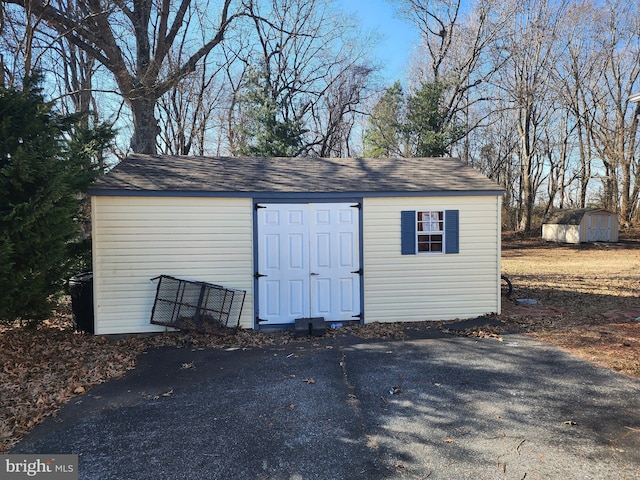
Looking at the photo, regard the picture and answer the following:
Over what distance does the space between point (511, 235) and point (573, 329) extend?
81.1 feet

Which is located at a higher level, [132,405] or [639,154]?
[639,154]

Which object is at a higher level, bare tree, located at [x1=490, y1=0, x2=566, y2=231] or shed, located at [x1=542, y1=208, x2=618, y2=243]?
bare tree, located at [x1=490, y1=0, x2=566, y2=231]

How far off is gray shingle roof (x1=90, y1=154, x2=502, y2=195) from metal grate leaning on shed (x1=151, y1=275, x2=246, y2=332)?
166 cm

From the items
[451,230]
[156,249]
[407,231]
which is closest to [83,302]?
[156,249]

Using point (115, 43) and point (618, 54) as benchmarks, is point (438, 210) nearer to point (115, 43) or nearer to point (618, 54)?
point (115, 43)

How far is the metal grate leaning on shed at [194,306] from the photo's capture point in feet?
22.2

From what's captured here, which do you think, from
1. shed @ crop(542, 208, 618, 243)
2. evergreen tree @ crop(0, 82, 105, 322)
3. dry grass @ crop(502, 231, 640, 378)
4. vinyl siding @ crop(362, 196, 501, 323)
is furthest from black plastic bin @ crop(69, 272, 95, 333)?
shed @ crop(542, 208, 618, 243)

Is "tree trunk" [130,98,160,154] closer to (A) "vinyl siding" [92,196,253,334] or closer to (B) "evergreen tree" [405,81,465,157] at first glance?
(A) "vinyl siding" [92,196,253,334]

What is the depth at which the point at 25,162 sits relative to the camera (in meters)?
5.18

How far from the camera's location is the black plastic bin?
6.88 meters

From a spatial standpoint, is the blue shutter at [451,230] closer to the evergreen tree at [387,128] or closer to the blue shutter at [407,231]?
the blue shutter at [407,231]

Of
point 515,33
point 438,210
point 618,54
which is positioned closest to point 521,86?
point 515,33

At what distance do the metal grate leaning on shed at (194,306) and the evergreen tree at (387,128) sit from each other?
52.3ft

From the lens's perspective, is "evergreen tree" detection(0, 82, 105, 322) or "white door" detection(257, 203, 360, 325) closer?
"evergreen tree" detection(0, 82, 105, 322)
